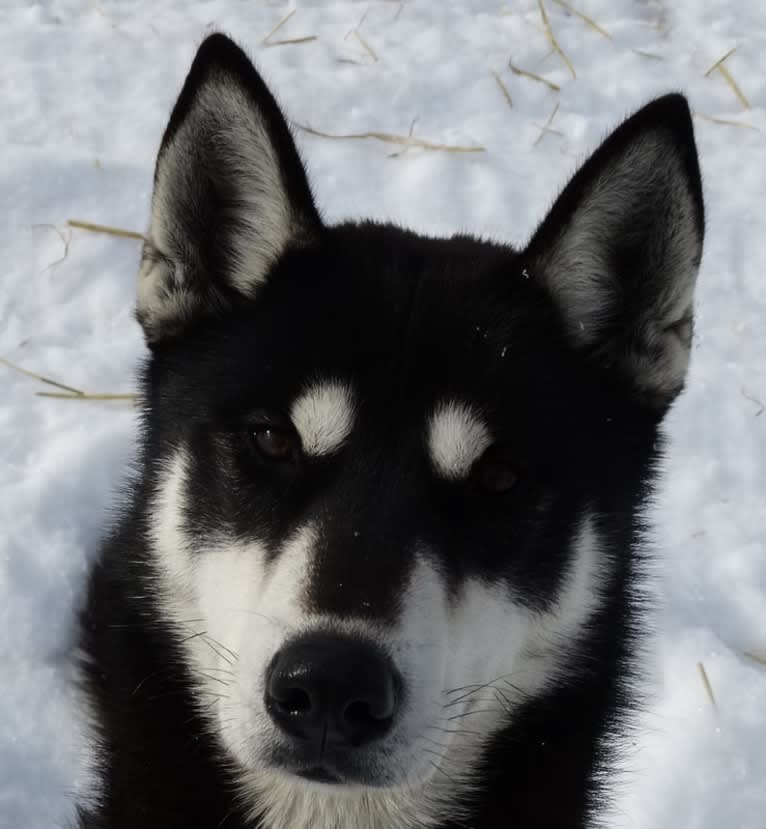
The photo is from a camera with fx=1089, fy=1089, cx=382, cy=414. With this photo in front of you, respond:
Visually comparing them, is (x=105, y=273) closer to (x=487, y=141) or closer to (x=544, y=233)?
(x=487, y=141)

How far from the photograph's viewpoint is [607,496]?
255 cm

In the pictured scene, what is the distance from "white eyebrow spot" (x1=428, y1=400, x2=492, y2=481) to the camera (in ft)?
7.54

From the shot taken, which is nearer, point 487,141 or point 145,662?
point 145,662

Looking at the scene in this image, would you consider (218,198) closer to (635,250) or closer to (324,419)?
(324,419)

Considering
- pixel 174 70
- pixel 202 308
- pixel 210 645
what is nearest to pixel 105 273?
pixel 174 70

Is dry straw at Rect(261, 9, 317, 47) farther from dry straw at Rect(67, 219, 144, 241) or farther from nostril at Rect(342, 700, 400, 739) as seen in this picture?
nostril at Rect(342, 700, 400, 739)

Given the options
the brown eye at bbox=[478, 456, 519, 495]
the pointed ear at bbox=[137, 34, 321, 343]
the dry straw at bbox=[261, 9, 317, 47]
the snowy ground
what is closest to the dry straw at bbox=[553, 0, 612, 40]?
the snowy ground

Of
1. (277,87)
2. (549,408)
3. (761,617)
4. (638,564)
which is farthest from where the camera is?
(277,87)

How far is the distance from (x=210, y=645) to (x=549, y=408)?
36.4 inches

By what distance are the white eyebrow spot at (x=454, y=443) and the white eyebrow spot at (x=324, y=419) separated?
18 centimetres

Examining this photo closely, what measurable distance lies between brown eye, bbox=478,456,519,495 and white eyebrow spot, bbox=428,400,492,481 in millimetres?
41

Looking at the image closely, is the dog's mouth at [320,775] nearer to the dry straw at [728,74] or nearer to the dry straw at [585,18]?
the dry straw at [728,74]

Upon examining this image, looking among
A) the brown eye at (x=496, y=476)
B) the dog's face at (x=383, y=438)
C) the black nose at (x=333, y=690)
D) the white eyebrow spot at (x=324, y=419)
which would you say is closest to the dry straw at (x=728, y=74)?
the dog's face at (x=383, y=438)

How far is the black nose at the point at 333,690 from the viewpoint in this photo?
1.93 m
